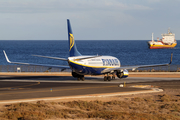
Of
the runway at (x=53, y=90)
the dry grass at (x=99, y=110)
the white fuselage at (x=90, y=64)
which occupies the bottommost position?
the runway at (x=53, y=90)

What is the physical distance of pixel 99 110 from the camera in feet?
76.7

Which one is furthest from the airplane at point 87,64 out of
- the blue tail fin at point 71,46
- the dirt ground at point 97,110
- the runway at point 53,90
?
the dirt ground at point 97,110

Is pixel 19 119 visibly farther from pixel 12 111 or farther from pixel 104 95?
pixel 104 95

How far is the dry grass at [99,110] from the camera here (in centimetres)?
2044

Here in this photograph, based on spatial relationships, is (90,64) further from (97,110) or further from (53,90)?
(97,110)

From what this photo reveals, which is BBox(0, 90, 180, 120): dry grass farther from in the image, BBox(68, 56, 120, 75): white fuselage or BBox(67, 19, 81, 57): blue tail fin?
BBox(67, 19, 81, 57): blue tail fin

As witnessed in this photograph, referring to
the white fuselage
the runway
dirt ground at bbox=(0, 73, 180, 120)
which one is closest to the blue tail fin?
the white fuselage

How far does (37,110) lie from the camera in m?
22.1

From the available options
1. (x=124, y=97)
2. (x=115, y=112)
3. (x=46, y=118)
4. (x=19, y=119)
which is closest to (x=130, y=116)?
(x=115, y=112)

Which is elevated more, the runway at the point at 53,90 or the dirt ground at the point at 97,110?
the dirt ground at the point at 97,110

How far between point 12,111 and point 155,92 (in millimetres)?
18096

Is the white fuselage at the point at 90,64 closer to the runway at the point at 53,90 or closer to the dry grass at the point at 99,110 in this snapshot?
the runway at the point at 53,90

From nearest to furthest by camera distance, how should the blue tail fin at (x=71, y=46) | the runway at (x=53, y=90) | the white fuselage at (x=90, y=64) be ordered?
the runway at (x=53, y=90) → the white fuselage at (x=90, y=64) → the blue tail fin at (x=71, y=46)

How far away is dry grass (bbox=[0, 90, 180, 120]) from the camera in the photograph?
67.1ft
